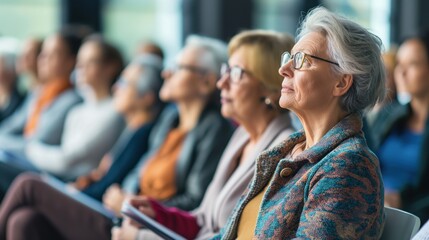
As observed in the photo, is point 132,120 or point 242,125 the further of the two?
point 132,120

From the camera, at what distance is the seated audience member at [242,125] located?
257 cm

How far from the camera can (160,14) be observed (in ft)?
26.9

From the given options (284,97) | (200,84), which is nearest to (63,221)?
(200,84)

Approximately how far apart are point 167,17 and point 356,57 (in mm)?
6414

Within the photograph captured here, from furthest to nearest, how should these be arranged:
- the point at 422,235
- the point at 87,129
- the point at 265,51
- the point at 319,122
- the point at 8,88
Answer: the point at 8,88, the point at 87,129, the point at 265,51, the point at 319,122, the point at 422,235

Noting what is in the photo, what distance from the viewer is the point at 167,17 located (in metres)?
8.23

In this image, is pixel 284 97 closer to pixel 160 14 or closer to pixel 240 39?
Answer: pixel 240 39

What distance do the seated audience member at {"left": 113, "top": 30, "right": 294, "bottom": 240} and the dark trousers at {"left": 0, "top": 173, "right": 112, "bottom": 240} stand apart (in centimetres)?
48

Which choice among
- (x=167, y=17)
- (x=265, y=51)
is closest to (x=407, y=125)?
(x=265, y=51)

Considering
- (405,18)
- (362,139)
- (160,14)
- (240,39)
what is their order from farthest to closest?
(405,18), (160,14), (240,39), (362,139)

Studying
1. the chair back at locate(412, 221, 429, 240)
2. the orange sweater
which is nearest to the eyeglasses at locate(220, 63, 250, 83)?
the chair back at locate(412, 221, 429, 240)

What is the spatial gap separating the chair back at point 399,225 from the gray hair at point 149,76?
216 cm

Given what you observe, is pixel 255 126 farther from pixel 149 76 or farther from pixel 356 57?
pixel 149 76

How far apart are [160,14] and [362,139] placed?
6.44 m
